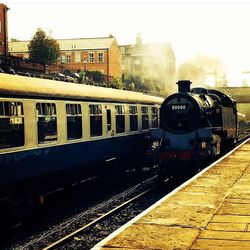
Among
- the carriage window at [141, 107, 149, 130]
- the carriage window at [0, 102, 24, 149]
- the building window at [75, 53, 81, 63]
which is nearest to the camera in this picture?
the carriage window at [0, 102, 24, 149]

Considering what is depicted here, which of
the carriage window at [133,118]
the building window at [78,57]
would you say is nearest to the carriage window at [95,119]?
the carriage window at [133,118]

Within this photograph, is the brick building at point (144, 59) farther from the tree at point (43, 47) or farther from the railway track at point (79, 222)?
the railway track at point (79, 222)

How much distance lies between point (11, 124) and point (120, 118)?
6691 millimetres

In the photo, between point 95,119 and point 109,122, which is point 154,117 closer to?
point 109,122

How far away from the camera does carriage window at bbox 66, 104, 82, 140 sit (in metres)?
11.3

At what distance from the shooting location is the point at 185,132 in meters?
15.3

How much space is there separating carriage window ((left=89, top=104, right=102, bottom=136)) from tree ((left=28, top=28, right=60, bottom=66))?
38.8 metres

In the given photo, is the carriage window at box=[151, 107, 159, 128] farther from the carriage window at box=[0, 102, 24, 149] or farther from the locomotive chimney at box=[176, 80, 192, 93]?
the carriage window at box=[0, 102, 24, 149]

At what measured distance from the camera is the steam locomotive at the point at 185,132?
14789 millimetres

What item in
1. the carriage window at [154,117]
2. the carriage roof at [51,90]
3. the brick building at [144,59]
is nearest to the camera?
the carriage roof at [51,90]

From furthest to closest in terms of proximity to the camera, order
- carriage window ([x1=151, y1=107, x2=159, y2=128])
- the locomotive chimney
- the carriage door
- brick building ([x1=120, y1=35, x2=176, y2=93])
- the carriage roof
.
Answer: brick building ([x1=120, y1=35, x2=176, y2=93]), carriage window ([x1=151, y1=107, x2=159, y2=128]), the locomotive chimney, the carriage door, the carriage roof

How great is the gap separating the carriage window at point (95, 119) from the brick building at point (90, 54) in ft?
162

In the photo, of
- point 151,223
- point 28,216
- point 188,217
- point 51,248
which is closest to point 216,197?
point 188,217

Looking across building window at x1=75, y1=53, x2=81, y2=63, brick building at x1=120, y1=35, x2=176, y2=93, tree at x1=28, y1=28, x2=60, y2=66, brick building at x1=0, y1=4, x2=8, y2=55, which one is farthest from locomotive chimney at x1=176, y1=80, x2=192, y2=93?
brick building at x1=120, y1=35, x2=176, y2=93
